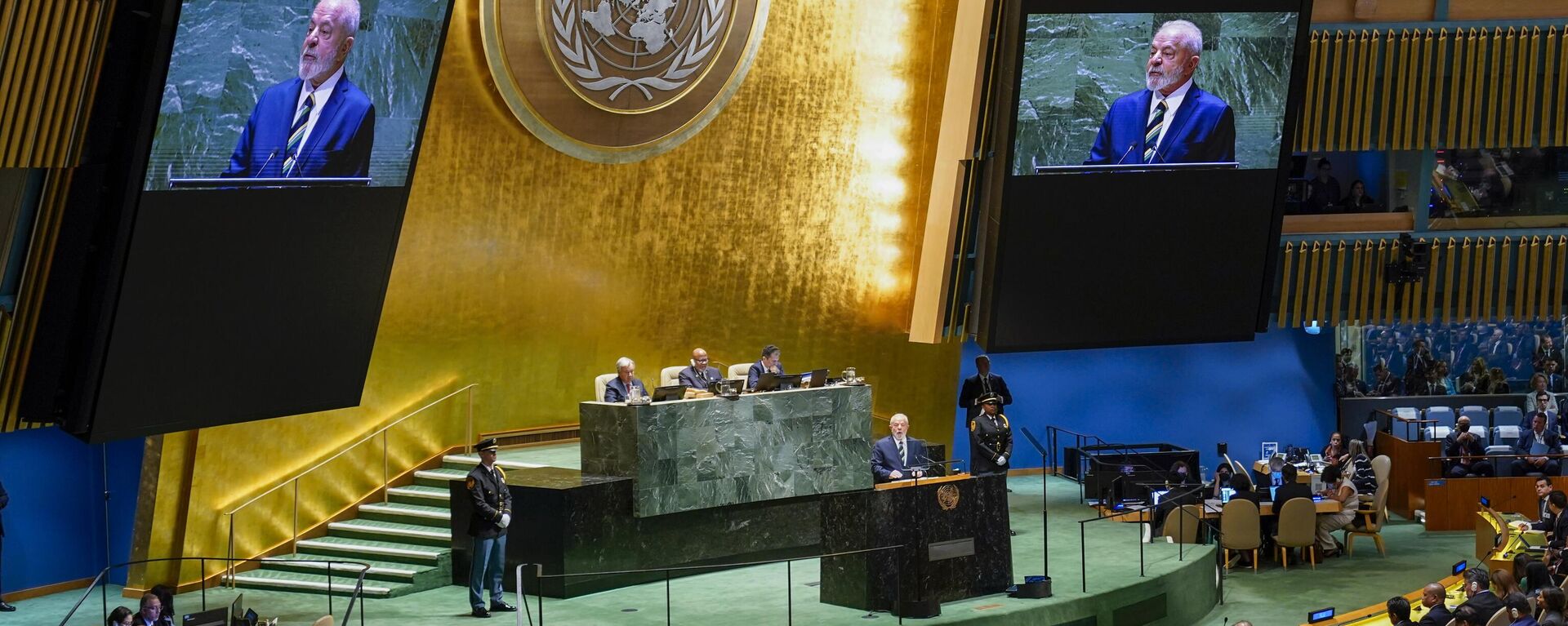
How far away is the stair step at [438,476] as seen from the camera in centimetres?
1497

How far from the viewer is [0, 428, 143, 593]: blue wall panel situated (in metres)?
13.7

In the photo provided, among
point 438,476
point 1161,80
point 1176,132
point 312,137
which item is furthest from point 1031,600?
point 312,137

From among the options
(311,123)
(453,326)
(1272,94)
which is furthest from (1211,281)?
(311,123)

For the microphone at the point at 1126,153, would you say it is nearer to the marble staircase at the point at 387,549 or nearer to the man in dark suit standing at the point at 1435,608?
the man in dark suit standing at the point at 1435,608

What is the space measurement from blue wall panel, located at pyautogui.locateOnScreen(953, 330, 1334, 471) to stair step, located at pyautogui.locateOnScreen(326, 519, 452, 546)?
7.02 meters

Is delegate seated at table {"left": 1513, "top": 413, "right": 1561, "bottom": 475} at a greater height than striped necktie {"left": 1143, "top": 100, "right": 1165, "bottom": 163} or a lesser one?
lesser

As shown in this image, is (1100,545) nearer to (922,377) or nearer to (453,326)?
(922,377)

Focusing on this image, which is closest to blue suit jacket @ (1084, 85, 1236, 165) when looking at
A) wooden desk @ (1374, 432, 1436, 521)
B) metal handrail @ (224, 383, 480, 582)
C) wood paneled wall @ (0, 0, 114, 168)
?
wooden desk @ (1374, 432, 1436, 521)

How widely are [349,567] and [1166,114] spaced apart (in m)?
7.78

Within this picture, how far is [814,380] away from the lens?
45.2 feet

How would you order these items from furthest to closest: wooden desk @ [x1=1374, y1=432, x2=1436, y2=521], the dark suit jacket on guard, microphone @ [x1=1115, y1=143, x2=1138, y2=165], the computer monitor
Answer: wooden desk @ [x1=1374, y1=432, x2=1436, y2=521], microphone @ [x1=1115, y1=143, x2=1138, y2=165], the dark suit jacket on guard, the computer monitor

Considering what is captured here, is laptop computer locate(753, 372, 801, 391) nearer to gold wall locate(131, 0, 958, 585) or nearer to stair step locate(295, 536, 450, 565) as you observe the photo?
stair step locate(295, 536, 450, 565)

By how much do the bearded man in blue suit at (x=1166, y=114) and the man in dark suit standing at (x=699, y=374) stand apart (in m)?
3.70

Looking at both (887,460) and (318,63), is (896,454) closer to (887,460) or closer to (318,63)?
(887,460)
